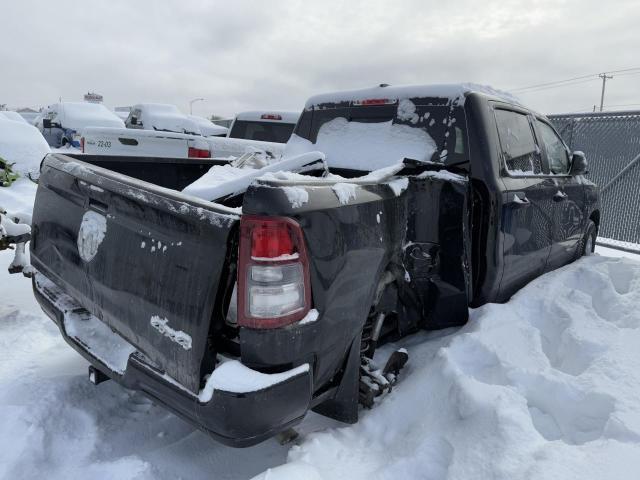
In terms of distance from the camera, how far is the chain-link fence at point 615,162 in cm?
901

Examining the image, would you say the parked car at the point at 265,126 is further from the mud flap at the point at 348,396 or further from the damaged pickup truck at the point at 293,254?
the mud flap at the point at 348,396

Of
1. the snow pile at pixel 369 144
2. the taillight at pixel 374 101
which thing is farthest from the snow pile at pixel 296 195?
the taillight at pixel 374 101

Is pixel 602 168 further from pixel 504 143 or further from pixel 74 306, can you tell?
pixel 74 306

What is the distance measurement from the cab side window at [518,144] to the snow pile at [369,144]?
594 mm

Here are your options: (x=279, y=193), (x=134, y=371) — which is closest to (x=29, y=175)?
(x=134, y=371)

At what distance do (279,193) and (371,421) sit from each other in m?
1.43

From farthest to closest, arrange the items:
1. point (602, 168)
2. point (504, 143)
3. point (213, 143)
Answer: point (602, 168)
point (213, 143)
point (504, 143)

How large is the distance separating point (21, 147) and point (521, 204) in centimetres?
893

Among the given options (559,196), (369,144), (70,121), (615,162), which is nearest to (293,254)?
(369,144)

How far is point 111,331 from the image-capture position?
253cm

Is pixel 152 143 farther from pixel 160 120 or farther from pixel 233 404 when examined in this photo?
pixel 160 120

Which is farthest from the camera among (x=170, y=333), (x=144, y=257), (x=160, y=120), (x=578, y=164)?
(x=160, y=120)

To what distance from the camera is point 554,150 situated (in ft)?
15.6

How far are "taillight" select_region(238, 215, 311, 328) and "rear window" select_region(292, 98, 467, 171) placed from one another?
1.66 meters
